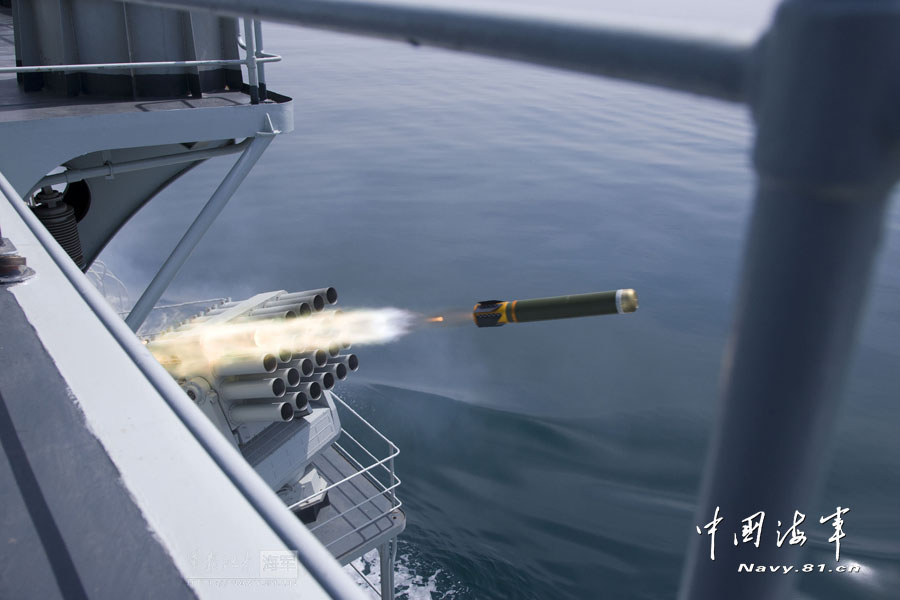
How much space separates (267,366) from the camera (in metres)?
7.40

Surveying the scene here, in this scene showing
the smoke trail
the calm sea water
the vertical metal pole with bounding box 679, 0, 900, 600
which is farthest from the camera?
the calm sea water

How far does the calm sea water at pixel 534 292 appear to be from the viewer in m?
11.4

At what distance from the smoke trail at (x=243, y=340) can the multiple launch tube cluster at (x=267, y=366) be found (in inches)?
0.5

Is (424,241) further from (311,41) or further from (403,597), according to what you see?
(311,41)

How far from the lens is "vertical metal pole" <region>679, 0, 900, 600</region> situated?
1.31ft

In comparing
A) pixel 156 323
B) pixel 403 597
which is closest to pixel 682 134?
pixel 156 323

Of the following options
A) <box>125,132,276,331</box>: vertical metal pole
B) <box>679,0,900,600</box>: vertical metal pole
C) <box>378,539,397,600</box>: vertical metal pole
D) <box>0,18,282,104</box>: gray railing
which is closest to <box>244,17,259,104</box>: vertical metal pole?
<box>0,18,282,104</box>: gray railing

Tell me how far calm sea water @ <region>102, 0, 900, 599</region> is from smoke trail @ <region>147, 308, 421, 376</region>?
3.27 metres

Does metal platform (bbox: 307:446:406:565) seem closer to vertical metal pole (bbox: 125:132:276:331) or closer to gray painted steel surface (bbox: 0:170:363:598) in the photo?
vertical metal pole (bbox: 125:132:276:331)

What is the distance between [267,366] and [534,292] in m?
12.2

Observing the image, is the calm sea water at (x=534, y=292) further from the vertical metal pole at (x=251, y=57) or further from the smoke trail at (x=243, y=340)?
the smoke trail at (x=243, y=340)

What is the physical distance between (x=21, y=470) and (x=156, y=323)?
1895cm

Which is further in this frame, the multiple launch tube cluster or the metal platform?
the metal platform

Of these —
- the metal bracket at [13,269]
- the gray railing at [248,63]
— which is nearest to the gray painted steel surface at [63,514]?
the metal bracket at [13,269]
